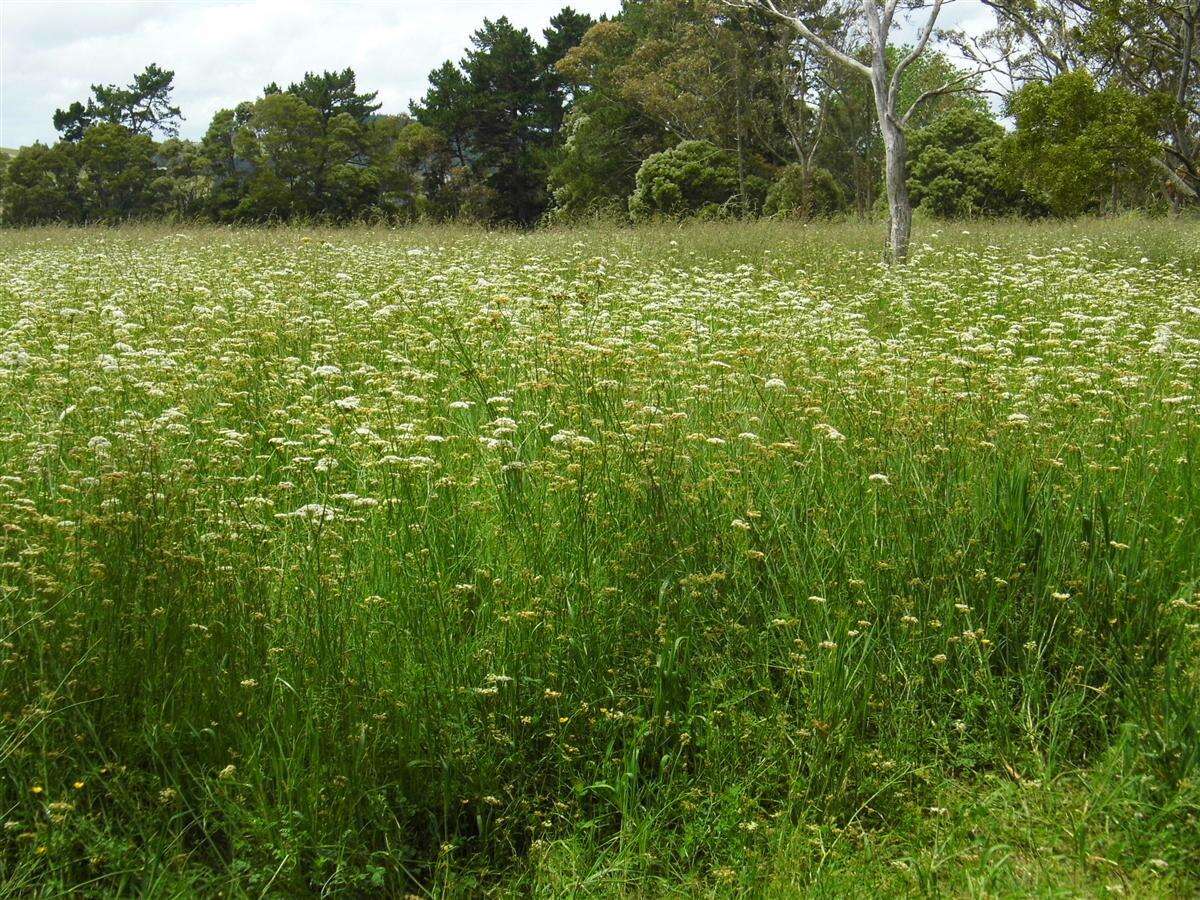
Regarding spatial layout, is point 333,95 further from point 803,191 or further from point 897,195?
point 897,195

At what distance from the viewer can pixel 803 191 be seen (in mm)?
29062

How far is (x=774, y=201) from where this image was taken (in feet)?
96.0

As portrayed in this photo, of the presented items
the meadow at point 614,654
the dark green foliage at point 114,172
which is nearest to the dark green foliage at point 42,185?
the dark green foliage at point 114,172

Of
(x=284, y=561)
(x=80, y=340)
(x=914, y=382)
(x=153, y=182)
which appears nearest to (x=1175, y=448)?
(x=914, y=382)

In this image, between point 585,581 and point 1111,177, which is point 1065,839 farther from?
point 1111,177

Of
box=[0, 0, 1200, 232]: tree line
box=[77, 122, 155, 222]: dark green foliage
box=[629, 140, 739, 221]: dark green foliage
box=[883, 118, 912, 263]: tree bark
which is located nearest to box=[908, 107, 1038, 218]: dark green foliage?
box=[0, 0, 1200, 232]: tree line

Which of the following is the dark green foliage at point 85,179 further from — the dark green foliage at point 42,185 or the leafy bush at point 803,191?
the leafy bush at point 803,191

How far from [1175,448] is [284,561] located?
4.23 meters

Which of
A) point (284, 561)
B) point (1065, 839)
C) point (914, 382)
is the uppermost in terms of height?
point (914, 382)

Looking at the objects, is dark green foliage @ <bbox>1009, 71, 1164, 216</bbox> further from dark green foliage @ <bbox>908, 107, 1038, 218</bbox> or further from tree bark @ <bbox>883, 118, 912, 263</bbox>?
dark green foliage @ <bbox>908, 107, 1038, 218</bbox>

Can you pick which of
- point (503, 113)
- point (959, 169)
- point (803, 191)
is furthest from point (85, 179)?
point (959, 169)

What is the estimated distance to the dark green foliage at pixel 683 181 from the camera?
26875 millimetres

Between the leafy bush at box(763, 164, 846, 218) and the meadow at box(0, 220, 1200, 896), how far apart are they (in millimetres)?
25077

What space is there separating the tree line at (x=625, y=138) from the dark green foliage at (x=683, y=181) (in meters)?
0.06
